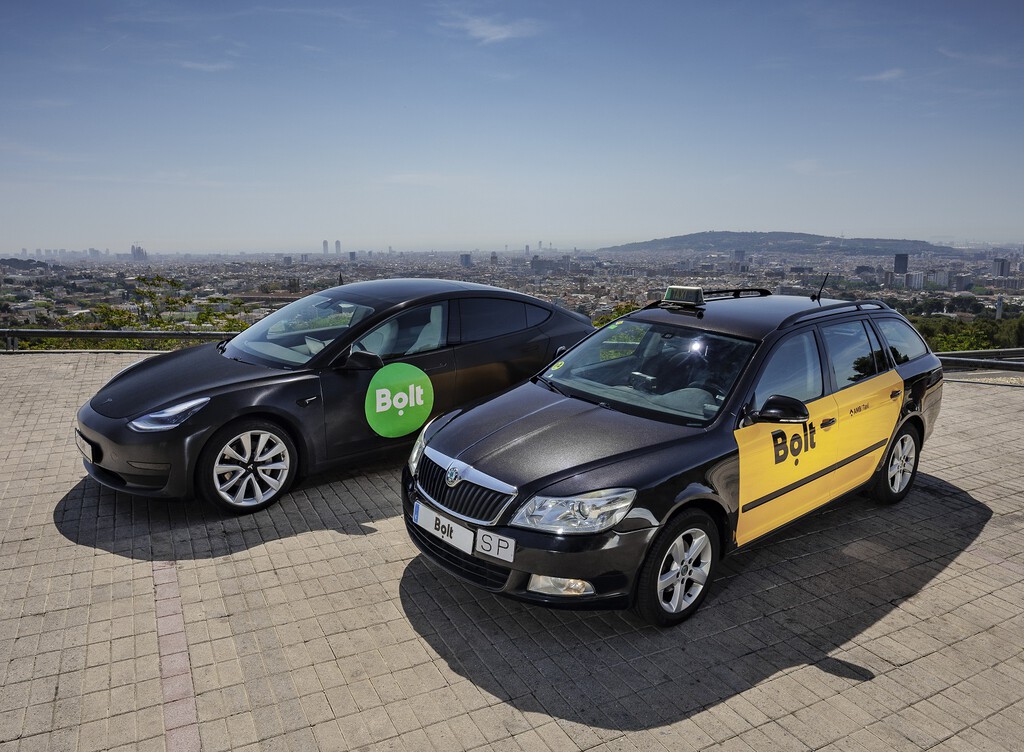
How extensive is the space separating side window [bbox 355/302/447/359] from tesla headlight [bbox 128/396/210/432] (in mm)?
1354

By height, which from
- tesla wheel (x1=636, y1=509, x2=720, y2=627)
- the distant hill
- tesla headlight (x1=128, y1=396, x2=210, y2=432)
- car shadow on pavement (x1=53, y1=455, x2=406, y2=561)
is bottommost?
car shadow on pavement (x1=53, y1=455, x2=406, y2=561)

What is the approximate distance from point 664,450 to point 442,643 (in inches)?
60.7

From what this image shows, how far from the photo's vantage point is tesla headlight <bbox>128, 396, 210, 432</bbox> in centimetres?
498

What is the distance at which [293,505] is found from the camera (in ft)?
17.9

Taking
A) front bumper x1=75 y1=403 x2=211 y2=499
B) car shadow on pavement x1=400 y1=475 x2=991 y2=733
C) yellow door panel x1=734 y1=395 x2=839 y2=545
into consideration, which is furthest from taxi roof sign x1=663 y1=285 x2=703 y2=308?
front bumper x1=75 y1=403 x2=211 y2=499

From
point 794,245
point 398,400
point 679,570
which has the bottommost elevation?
point 679,570

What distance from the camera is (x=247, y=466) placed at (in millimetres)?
5238

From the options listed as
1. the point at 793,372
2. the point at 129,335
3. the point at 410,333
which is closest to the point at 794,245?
the point at 129,335

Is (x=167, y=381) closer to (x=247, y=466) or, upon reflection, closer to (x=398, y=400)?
(x=247, y=466)

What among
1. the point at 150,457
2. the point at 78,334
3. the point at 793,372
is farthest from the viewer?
the point at 78,334

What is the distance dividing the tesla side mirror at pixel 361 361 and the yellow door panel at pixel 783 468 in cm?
284

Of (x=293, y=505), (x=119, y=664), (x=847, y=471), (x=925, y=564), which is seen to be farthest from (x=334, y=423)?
(x=925, y=564)

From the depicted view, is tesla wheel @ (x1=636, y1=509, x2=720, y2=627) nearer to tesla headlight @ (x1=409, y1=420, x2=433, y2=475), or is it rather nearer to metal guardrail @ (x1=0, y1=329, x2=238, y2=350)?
tesla headlight @ (x1=409, y1=420, x2=433, y2=475)

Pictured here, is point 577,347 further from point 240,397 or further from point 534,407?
point 240,397
